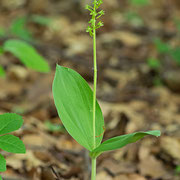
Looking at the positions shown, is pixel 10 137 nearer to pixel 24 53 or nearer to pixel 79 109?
pixel 79 109

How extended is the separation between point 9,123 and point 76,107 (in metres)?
0.30

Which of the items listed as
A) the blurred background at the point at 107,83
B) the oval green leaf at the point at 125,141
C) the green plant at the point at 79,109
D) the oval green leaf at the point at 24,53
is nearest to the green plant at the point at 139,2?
the blurred background at the point at 107,83

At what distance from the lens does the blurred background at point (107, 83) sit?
2038 millimetres

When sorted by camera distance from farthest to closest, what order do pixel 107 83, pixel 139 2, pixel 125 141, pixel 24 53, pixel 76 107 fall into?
pixel 139 2, pixel 107 83, pixel 24 53, pixel 76 107, pixel 125 141

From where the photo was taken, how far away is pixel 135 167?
2.10m

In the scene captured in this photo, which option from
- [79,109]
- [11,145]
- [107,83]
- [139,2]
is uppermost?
[139,2]

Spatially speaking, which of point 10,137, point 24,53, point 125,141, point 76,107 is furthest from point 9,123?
point 24,53

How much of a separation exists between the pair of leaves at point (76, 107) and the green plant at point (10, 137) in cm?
19

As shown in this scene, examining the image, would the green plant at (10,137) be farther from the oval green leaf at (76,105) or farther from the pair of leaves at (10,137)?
the oval green leaf at (76,105)

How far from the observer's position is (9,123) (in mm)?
1261

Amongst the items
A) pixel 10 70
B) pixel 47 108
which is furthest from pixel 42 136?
pixel 10 70

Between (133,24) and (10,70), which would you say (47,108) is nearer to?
(10,70)

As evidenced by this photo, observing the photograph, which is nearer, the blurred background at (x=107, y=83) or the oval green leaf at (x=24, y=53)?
the blurred background at (x=107, y=83)

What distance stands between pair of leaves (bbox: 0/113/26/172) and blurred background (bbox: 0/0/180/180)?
291mm
